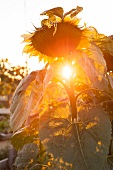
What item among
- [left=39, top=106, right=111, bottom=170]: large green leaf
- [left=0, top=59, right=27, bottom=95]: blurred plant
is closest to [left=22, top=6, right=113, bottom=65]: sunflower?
[left=39, top=106, right=111, bottom=170]: large green leaf

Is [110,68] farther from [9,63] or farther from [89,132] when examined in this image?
[9,63]

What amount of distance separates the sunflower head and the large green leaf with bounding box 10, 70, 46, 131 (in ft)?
0.26

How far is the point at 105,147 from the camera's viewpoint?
101 centimetres

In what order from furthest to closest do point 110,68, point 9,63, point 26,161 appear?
point 9,63 → point 26,161 → point 110,68

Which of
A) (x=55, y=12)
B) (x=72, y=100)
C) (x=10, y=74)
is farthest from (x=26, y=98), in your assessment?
(x=10, y=74)

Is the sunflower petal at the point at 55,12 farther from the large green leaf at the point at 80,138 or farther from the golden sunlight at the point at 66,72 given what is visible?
the large green leaf at the point at 80,138

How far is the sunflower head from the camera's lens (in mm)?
1042

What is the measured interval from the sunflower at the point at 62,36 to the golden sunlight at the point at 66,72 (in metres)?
0.03

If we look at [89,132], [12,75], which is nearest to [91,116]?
[89,132]

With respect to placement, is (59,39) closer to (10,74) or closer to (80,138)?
(80,138)

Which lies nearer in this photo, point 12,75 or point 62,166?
point 62,166

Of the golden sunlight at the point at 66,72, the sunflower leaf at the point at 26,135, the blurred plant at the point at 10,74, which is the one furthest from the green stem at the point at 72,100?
the blurred plant at the point at 10,74

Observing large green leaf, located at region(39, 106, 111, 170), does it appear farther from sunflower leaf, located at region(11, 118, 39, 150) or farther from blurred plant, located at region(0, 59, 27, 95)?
blurred plant, located at region(0, 59, 27, 95)

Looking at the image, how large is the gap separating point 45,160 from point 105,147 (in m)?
0.38
